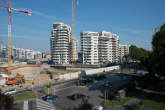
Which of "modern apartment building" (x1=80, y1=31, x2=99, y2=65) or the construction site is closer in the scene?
the construction site

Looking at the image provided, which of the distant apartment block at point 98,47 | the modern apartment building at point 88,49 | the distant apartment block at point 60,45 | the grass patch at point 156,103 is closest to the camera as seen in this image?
the grass patch at point 156,103

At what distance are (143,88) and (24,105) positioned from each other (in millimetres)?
26213

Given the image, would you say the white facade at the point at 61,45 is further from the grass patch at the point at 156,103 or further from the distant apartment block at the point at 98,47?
the grass patch at the point at 156,103

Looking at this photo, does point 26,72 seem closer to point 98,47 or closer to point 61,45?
point 61,45

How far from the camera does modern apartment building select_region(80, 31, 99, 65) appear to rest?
10069 cm

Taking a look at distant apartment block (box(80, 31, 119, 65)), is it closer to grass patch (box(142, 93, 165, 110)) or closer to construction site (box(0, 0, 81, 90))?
construction site (box(0, 0, 81, 90))

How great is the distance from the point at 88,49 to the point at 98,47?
36.7 ft

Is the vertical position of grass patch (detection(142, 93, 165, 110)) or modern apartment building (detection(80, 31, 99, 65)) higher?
modern apartment building (detection(80, 31, 99, 65))

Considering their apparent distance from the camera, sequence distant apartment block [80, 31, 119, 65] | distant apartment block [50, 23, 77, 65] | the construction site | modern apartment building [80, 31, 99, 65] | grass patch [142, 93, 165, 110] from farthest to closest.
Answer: distant apartment block [50, 23, 77, 65] → distant apartment block [80, 31, 119, 65] → modern apartment building [80, 31, 99, 65] → the construction site → grass patch [142, 93, 165, 110]

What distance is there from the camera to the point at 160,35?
2575 cm

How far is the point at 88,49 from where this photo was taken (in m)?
101

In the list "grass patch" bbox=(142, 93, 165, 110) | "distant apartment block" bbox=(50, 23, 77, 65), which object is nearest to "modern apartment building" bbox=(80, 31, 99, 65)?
"distant apartment block" bbox=(50, 23, 77, 65)

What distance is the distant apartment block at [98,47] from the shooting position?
331ft

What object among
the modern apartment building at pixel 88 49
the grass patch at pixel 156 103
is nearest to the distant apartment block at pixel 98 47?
the modern apartment building at pixel 88 49
